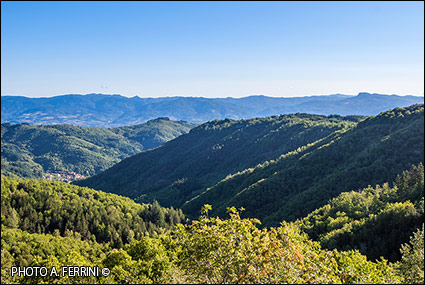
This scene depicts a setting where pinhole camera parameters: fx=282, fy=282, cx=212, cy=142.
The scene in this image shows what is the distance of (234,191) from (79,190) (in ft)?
310

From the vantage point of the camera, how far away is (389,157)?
121 metres

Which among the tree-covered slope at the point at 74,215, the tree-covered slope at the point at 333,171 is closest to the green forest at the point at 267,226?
the tree-covered slope at the point at 74,215

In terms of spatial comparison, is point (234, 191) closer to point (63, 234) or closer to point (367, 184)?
point (367, 184)

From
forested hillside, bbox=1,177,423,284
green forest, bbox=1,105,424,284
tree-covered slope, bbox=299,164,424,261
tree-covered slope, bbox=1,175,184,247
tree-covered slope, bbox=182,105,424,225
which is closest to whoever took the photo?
forested hillside, bbox=1,177,423,284

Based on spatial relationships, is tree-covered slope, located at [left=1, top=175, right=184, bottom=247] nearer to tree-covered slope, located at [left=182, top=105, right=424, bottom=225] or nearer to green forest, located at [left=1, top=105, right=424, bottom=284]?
green forest, located at [left=1, top=105, right=424, bottom=284]

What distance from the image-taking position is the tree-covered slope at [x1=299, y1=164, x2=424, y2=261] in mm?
53281

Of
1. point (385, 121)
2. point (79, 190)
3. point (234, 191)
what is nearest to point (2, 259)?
point (79, 190)

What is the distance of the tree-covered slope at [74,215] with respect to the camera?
126812 millimetres

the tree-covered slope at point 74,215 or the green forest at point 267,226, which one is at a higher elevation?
the green forest at point 267,226

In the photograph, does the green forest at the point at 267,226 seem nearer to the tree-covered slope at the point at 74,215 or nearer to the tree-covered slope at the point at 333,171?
the tree-covered slope at the point at 74,215

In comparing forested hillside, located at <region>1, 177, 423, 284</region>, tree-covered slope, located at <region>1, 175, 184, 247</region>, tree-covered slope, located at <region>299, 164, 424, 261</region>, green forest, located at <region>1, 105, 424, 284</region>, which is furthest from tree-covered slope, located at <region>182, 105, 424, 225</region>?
forested hillside, located at <region>1, 177, 423, 284</region>

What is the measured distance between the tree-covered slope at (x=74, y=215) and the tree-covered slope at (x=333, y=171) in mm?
37214

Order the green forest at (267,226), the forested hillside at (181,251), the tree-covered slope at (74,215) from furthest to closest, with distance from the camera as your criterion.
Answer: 1. the tree-covered slope at (74,215)
2. the green forest at (267,226)
3. the forested hillside at (181,251)

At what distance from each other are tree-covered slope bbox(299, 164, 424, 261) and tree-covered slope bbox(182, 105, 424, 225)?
97.7 ft
